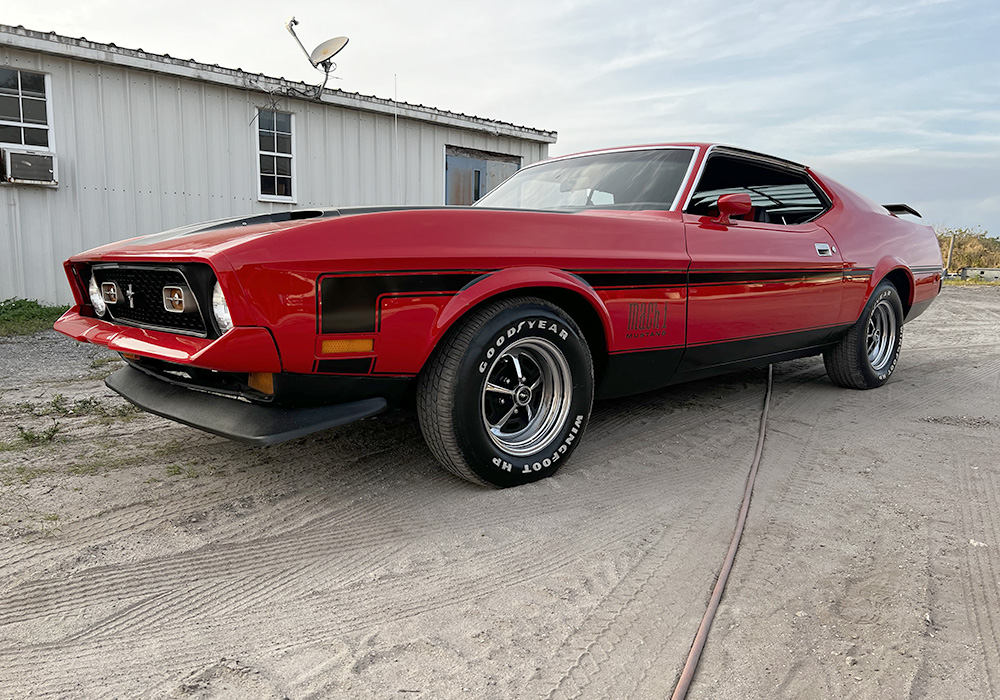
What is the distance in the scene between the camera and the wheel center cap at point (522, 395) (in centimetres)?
267

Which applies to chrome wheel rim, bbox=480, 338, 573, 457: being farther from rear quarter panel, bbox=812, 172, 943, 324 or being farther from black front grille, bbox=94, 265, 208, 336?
rear quarter panel, bbox=812, 172, 943, 324

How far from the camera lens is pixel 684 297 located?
10.1ft

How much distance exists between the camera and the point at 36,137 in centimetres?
750

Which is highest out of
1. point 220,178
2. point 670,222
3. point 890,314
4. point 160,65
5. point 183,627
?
point 160,65

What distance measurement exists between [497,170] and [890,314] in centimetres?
797

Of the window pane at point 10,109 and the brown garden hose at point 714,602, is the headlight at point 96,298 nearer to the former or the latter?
the brown garden hose at point 714,602

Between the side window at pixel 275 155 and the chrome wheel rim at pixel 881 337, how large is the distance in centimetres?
728

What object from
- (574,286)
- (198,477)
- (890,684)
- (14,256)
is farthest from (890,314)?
(14,256)

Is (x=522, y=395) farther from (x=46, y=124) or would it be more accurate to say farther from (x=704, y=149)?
(x=46, y=124)

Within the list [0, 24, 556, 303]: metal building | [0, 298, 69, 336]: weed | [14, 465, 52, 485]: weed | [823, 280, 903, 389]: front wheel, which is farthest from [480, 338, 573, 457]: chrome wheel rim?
[0, 24, 556, 303]: metal building

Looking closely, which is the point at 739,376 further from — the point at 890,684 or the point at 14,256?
the point at 14,256

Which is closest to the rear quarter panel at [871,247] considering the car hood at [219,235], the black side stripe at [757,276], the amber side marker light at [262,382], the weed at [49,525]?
the black side stripe at [757,276]

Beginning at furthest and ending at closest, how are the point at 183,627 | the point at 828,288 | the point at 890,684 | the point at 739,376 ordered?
the point at 739,376 → the point at 828,288 → the point at 183,627 → the point at 890,684

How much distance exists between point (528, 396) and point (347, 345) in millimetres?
834
